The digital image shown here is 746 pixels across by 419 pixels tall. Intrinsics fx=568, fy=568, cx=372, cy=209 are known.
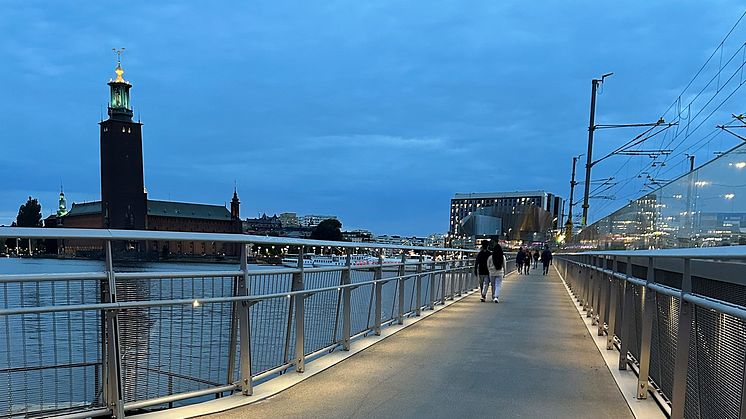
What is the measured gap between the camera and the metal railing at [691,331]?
2824mm

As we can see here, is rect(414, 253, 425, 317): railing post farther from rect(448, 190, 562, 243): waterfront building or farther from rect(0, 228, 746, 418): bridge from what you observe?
rect(448, 190, 562, 243): waterfront building

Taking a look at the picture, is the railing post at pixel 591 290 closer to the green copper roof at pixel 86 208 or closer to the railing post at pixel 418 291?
the railing post at pixel 418 291

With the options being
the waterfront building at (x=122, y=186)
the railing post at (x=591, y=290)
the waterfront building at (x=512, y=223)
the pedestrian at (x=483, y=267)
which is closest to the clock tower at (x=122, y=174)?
the waterfront building at (x=122, y=186)

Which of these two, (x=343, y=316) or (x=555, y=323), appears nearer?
(x=343, y=316)

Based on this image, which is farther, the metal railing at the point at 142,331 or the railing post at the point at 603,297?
the railing post at the point at 603,297

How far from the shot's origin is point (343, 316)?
6.42 metres

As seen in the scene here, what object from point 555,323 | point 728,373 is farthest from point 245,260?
point 555,323

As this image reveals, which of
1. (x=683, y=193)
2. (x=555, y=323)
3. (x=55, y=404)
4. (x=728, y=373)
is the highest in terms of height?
(x=683, y=193)

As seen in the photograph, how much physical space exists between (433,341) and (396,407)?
3011 mm

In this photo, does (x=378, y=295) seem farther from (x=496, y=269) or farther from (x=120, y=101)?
(x=120, y=101)

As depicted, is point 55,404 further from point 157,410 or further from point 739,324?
point 739,324

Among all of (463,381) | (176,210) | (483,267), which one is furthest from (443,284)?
(176,210)

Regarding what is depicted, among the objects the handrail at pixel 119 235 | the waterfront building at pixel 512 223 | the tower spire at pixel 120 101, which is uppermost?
the tower spire at pixel 120 101

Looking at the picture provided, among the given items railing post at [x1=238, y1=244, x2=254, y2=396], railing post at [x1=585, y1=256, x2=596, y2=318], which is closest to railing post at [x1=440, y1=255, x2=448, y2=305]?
railing post at [x1=585, y1=256, x2=596, y2=318]
